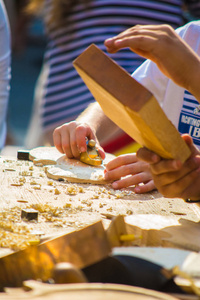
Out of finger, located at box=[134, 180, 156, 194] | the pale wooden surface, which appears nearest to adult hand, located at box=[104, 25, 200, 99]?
the pale wooden surface

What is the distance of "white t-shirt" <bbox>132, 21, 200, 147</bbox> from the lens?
1795mm

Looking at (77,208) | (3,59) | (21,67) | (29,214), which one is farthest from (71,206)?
(21,67)

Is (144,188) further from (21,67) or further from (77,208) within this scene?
(21,67)

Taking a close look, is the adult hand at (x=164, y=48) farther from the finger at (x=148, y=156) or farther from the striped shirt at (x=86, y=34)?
the striped shirt at (x=86, y=34)

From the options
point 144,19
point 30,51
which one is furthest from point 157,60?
point 30,51

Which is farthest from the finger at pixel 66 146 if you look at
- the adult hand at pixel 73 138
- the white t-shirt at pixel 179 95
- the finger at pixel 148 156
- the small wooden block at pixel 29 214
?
the finger at pixel 148 156

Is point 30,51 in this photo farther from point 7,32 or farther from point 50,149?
point 50,149

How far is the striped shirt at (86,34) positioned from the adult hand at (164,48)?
1.47 m

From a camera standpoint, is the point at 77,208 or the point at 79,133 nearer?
Answer: the point at 77,208

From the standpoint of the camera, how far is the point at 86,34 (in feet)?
8.20

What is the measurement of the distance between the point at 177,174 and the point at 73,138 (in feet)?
2.20

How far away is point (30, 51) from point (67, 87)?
26.1 feet

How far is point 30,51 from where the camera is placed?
10.2 m

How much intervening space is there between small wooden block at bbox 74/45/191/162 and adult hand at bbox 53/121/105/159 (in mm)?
722
